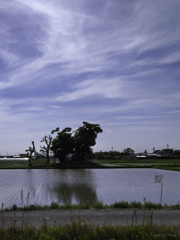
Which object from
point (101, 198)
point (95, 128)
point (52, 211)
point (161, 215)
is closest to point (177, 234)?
point (161, 215)

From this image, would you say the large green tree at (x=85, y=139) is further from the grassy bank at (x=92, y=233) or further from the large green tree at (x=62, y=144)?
the grassy bank at (x=92, y=233)

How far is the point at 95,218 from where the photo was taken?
820 cm

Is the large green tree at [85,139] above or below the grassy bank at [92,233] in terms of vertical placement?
above

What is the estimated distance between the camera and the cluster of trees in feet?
154

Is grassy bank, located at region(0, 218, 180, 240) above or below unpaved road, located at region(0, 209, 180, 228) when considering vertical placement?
above

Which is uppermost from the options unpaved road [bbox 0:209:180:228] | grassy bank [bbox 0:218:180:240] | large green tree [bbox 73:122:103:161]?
large green tree [bbox 73:122:103:161]

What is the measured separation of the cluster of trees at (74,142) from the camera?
4684cm

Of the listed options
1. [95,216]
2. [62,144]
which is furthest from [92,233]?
[62,144]

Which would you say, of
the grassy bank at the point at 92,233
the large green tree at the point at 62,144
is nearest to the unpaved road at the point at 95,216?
the grassy bank at the point at 92,233

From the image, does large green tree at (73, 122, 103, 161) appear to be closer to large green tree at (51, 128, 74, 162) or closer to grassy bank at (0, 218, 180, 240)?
large green tree at (51, 128, 74, 162)

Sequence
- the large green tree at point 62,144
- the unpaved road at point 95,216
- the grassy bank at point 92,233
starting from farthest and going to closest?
the large green tree at point 62,144 → the unpaved road at point 95,216 → the grassy bank at point 92,233

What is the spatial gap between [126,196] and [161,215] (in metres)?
5.21

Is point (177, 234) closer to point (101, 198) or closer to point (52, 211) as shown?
point (52, 211)

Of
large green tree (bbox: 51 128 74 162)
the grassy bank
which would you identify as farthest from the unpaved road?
large green tree (bbox: 51 128 74 162)
